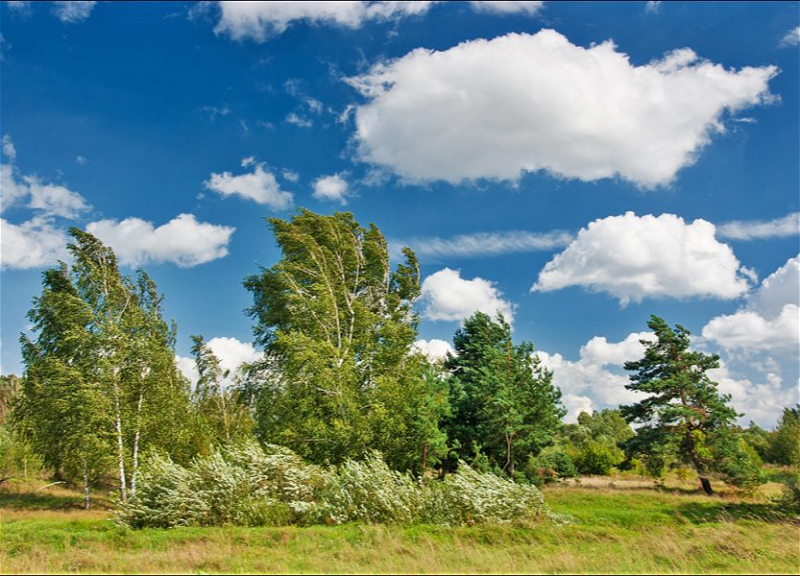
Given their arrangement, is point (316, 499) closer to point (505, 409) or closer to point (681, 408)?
point (505, 409)

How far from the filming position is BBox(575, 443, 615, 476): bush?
46.8 metres

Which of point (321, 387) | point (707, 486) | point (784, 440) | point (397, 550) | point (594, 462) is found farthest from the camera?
point (784, 440)

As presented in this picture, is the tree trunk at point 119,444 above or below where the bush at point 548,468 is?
above

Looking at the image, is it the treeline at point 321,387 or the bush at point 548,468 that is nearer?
the treeline at point 321,387

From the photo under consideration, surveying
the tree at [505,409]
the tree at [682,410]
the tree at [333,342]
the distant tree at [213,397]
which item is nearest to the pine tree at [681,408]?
the tree at [682,410]

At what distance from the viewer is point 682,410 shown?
34.9 metres

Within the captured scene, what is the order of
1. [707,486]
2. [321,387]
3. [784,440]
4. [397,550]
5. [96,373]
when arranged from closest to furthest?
1. [397,550]
2. [321,387]
3. [96,373]
4. [707,486]
5. [784,440]

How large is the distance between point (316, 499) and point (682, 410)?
2733 cm

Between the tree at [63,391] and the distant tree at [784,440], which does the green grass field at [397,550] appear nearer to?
the tree at [63,391]

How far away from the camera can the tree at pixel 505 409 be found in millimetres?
29078

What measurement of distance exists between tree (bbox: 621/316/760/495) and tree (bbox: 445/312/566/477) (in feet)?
30.4

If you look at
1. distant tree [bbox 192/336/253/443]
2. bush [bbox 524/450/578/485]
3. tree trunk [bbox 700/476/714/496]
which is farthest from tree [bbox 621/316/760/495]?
distant tree [bbox 192/336/253/443]

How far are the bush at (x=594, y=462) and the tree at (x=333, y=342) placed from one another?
26.0 m

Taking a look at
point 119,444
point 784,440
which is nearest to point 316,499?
point 119,444
